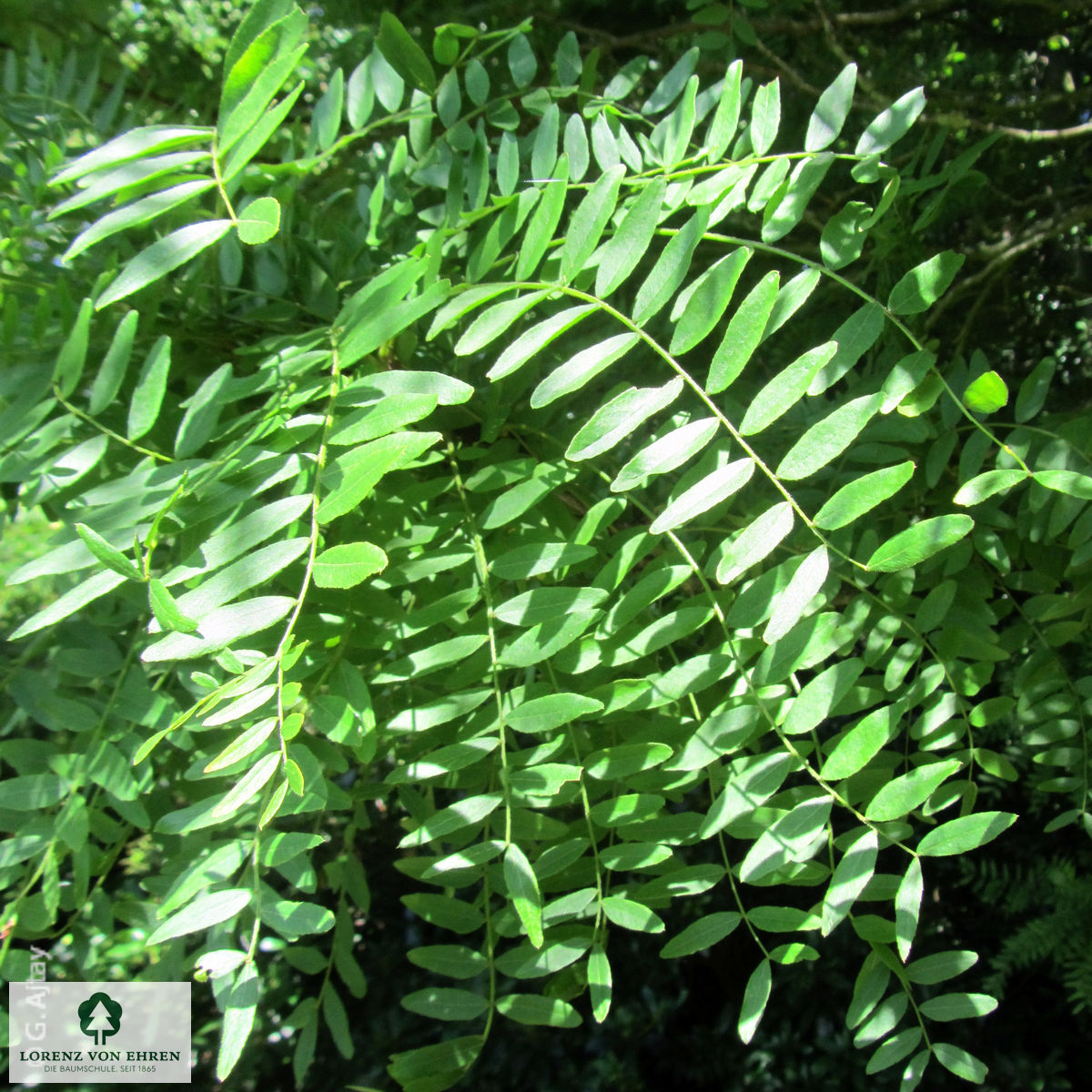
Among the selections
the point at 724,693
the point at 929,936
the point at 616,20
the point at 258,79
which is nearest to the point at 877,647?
the point at 724,693

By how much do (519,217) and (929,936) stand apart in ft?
3.58

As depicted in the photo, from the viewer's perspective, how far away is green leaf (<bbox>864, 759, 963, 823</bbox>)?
416mm

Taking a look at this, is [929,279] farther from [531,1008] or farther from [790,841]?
[531,1008]

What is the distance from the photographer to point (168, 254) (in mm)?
398

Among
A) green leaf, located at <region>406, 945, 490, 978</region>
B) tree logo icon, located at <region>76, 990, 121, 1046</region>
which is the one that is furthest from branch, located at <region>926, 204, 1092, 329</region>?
tree logo icon, located at <region>76, 990, 121, 1046</region>

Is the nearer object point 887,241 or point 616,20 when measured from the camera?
point 887,241

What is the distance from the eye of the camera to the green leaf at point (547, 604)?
0.43m

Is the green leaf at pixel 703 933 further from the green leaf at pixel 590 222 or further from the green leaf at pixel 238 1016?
the green leaf at pixel 590 222

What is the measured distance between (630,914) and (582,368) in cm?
26

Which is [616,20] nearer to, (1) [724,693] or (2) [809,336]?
(2) [809,336]

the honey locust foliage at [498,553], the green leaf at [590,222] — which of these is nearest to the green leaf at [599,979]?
the honey locust foliage at [498,553]

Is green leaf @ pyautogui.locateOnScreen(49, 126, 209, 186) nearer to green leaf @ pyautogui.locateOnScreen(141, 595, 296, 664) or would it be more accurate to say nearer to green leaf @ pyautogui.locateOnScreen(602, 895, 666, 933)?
green leaf @ pyautogui.locateOnScreen(141, 595, 296, 664)

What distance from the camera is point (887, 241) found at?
1.94 feet

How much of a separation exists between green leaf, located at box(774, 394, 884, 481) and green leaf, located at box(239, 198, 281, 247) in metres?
0.24
